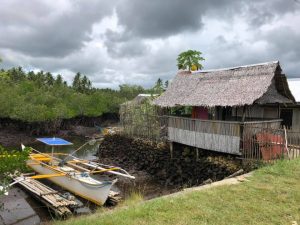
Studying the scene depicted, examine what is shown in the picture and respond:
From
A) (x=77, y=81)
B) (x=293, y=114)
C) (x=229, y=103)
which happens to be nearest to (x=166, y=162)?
(x=229, y=103)

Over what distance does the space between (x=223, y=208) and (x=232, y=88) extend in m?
8.44

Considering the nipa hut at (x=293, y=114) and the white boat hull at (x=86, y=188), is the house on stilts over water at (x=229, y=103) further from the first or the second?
the white boat hull at (x=86, y=188)

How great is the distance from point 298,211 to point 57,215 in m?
7.77

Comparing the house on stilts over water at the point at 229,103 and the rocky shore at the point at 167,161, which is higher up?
the house on stilts over water at the point at 229,103

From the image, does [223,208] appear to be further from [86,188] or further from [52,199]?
[52,199]

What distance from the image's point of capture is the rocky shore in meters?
13.8

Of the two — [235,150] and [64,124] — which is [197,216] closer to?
[235,150]

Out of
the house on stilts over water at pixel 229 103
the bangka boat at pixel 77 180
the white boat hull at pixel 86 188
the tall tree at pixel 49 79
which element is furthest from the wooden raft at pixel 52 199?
the tall tree at pixel 49 79

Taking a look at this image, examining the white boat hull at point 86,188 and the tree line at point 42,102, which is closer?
the white boat hull at point 86,188

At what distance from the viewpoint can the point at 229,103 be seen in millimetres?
13461

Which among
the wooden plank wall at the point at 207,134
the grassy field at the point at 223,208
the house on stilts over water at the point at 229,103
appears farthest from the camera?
the wooden plank wall at the point at 207,134

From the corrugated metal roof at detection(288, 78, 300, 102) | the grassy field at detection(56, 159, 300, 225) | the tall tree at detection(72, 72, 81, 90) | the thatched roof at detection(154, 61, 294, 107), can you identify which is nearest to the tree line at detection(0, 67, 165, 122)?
the tall tree at detection(72, 72, 81, 90)

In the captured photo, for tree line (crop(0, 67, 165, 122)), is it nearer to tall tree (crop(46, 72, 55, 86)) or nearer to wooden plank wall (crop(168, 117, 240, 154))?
tall tree (crop(46, 72, 55, 86))

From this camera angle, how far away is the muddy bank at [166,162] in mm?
13812
